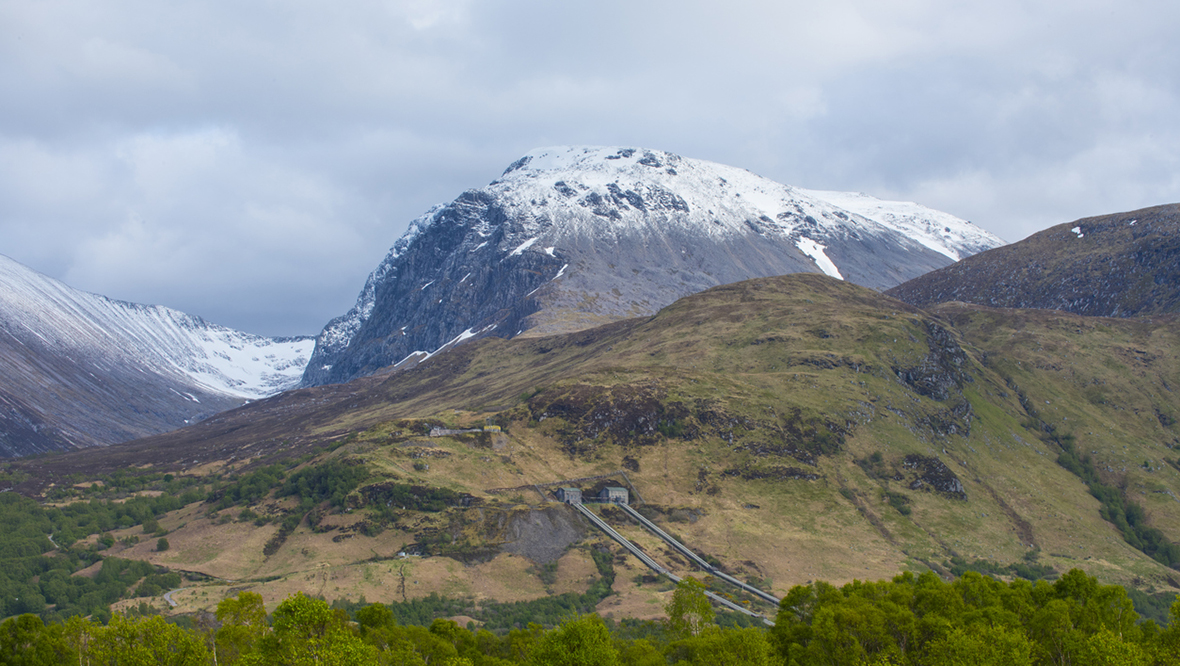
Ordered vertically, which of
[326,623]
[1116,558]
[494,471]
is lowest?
[1116,558]

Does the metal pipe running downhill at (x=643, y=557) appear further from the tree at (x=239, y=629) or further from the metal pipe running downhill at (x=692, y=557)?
the tree at (x=239, y=629)

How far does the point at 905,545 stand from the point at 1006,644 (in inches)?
3983

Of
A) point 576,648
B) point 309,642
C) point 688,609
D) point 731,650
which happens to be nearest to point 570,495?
point 688,609

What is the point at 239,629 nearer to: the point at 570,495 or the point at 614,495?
the point at 570,495

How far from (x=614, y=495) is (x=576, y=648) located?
99.9 m

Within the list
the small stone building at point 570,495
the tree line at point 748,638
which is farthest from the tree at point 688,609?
the small stone building at point 570,495

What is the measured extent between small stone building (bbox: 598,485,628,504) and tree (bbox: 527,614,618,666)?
9667 centimetres

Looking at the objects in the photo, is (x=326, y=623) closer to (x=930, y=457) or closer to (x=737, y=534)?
(x=737, y=534)

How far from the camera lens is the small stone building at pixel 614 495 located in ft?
591

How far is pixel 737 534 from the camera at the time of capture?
169 metres

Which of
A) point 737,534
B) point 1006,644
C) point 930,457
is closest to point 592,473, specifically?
point 737,534

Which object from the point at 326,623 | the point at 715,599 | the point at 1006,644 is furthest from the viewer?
the point at 715,599

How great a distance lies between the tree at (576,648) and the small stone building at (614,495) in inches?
3806

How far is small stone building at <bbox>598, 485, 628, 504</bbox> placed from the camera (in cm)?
18012
